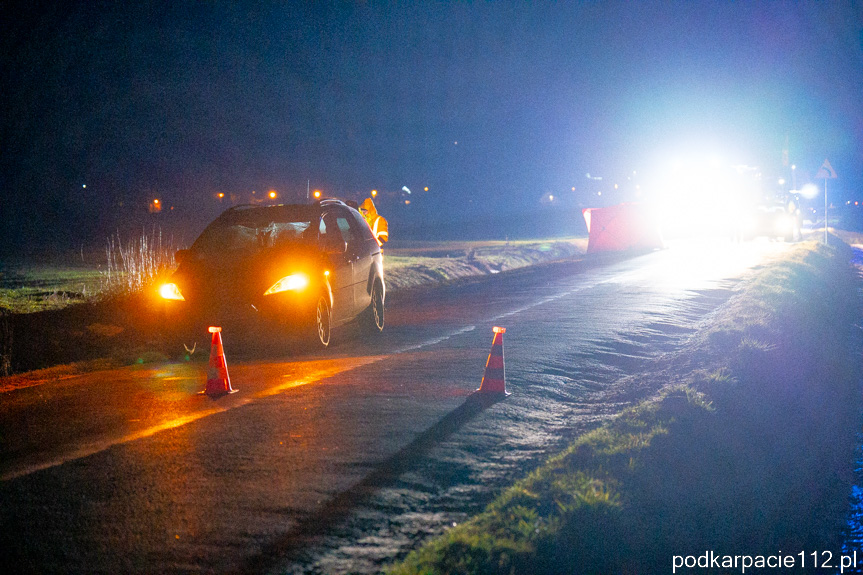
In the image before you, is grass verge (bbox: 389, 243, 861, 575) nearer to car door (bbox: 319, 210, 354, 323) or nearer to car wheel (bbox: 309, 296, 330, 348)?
car wheel (bbox: 309, 296, 330, 348)

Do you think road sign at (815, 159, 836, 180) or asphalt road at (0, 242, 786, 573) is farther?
road sign at (815, 159, 836, 180)

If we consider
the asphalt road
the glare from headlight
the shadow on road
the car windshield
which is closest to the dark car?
the car windshield

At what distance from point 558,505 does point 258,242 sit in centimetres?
688

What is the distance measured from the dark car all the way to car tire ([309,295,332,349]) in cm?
1

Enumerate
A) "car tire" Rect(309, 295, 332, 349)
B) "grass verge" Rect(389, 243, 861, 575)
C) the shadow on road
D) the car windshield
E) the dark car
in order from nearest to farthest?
the shadow on road → "grass verge" Rect(389, 243, 861, 575) → the dark car → "car tire" Rect(309, 295, 332, 349) → the car windshield

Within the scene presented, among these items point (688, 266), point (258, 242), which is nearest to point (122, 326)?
point (258, 242)

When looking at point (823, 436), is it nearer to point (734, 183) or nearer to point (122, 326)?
point (122, 326)

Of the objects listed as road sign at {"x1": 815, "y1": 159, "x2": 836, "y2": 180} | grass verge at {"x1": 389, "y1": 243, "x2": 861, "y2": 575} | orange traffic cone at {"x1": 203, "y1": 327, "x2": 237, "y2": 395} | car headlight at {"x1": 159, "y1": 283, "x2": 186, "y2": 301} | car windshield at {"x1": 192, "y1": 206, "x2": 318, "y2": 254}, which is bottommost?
grass verge at {"x1": 389, "y1": 243, "x2": 861, "y2": 575}

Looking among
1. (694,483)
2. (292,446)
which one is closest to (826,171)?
(694,483)

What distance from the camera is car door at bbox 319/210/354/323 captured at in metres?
9.79

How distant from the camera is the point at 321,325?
9531mm

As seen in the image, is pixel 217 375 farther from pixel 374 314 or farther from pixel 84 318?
pixel 84 318

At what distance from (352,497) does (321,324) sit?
203 inches

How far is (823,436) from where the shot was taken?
22.8 ft
